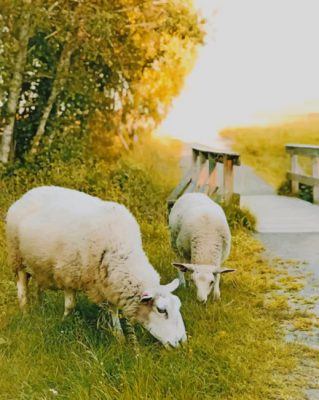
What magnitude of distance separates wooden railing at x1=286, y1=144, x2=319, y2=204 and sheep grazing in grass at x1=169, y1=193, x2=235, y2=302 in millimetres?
5787

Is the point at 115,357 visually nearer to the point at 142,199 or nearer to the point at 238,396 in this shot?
the point at 238,396

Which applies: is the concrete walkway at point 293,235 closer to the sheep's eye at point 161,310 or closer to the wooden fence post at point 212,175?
the wooden fence post at point 212,175

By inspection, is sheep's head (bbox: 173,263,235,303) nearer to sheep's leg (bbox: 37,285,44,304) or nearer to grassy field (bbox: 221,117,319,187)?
sheep's leg (bbox: 37,285,44,304)

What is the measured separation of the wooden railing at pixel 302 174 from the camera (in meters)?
13.6

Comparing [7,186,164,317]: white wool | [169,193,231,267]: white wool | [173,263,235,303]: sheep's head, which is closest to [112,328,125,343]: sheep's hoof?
[7,186,164,317]: white wool

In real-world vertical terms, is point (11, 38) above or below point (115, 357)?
above

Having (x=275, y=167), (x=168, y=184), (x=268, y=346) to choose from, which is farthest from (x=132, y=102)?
(x=268, y=346)

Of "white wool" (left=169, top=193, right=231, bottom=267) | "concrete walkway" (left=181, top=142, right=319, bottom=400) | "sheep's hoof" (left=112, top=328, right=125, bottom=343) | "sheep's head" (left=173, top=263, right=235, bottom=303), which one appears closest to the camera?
"sheep's hoof" (left=112, top=328, right=125, bottom=343)

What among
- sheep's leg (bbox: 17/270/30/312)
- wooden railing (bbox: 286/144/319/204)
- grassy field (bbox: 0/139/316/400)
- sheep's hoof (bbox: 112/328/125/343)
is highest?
wooden railing (bbox: 286/144/319/204)

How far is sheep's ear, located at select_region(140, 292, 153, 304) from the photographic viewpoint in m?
5.29

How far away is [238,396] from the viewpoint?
4.63 m

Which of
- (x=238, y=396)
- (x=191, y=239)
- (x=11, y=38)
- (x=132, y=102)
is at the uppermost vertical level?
(x=11, y=38)

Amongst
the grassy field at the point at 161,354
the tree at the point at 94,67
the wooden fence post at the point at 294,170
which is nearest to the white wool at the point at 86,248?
the grassy field at the point at 161,354

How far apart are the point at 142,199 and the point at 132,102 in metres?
3.50
